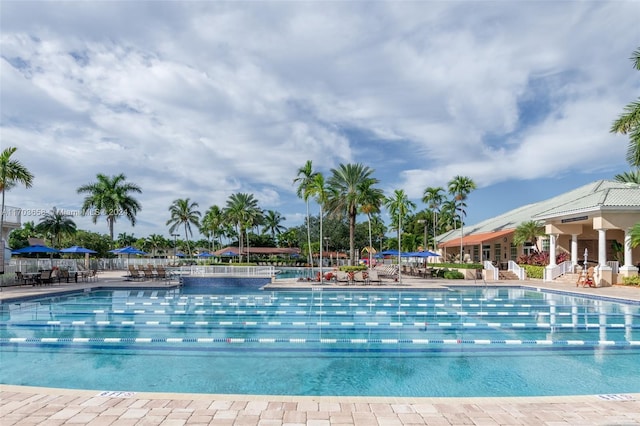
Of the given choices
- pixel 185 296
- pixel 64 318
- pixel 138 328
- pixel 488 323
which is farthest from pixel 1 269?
pixel 488 323

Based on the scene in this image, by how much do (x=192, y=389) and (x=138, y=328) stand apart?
5.90 m

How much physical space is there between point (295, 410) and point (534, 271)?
1111 inches

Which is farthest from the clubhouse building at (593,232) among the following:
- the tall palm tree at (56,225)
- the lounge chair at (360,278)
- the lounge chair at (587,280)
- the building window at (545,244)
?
the tall palm tree at (56,225)

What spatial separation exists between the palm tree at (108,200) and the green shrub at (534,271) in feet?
123

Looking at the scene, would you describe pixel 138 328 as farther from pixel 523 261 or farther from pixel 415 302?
pixel 523 261

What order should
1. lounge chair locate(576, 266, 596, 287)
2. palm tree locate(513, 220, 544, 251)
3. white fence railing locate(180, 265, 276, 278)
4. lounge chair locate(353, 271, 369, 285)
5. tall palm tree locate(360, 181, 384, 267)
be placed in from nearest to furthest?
lounge chair locate(576, 266, 596, 287), lounge chair locate(353, 271, 369, 285), white fence railing locate(180, 265, 276, 278), palm tree locate(513, 220, 544, 251), tall palm tree locate(360, 181, 384, 267)

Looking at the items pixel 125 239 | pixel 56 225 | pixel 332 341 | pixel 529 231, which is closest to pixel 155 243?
pixel 125 239

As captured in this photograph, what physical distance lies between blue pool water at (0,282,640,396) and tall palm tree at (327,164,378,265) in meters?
16.2

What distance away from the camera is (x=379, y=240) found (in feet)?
264

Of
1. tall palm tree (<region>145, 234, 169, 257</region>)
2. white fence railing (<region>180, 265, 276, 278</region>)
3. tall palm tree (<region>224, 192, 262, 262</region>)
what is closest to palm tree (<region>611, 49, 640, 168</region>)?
white fence railing (<region>180, 265, 276, 278</region>)

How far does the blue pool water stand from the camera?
7238 mm

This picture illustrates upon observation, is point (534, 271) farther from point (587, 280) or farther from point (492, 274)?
point (587, 280)

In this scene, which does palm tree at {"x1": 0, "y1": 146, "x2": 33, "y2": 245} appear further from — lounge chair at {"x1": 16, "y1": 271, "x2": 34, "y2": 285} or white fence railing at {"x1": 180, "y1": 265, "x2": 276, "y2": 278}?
white fence railing at {"x1": 180, "y1": 265, "x2": 276, "y2": 278}

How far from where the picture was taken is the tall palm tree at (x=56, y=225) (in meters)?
46.3
